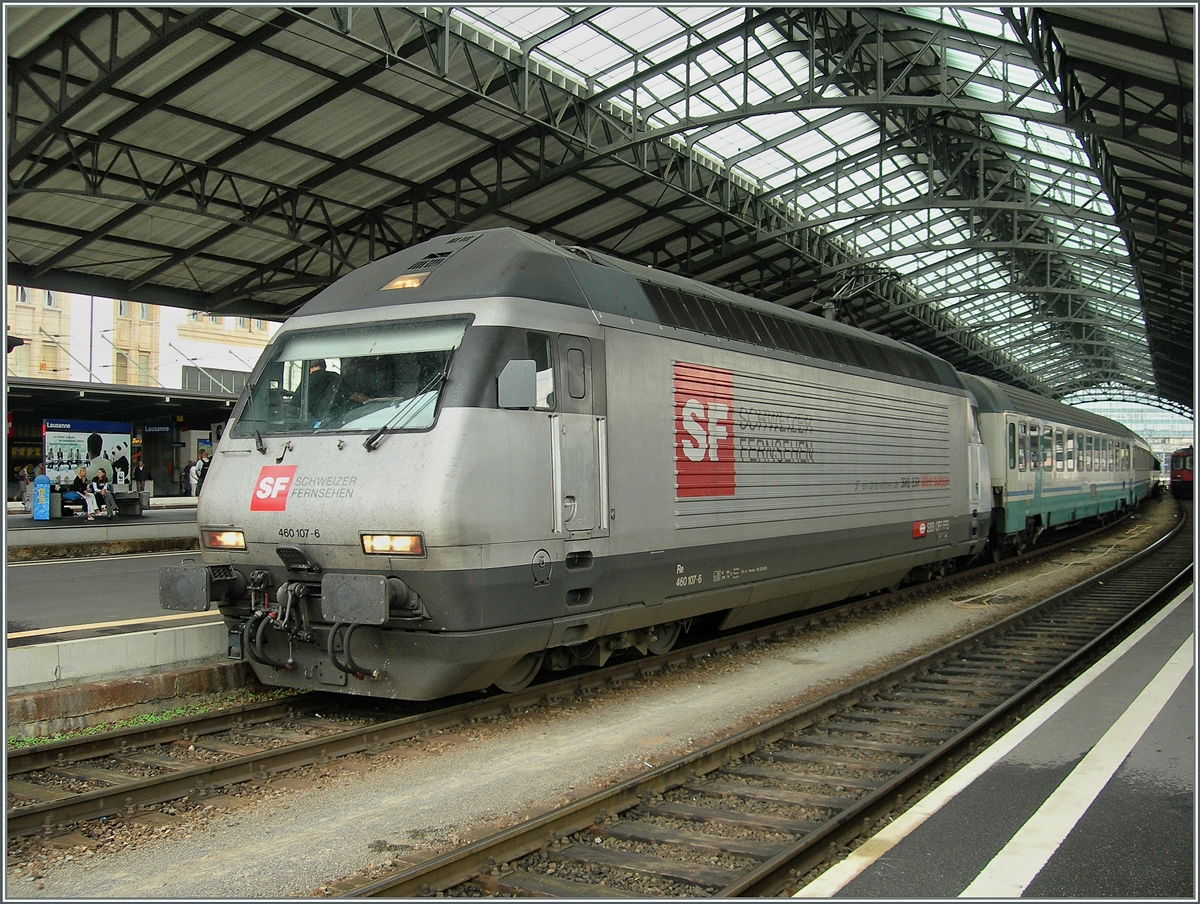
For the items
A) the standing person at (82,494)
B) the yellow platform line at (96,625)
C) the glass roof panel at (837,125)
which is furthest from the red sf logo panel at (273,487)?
the standing person at (82,494)

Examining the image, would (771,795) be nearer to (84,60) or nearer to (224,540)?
(224,540)

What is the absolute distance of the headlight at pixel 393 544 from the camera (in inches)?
264

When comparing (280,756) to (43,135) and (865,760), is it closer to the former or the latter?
(865,760)

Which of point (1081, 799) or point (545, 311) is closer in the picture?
point (1081, 799)

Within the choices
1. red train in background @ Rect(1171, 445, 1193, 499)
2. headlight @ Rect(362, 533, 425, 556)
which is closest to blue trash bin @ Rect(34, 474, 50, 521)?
headlight @ Rect(362, 533, 425, 556)

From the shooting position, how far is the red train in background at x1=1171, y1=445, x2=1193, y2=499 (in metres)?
54.7

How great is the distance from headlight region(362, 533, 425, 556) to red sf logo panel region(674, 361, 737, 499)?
9.65 ft

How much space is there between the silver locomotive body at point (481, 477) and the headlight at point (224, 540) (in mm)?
15

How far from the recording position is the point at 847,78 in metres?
20.9

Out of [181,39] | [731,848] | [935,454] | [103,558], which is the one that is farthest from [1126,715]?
[103,558]

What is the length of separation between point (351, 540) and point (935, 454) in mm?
10777

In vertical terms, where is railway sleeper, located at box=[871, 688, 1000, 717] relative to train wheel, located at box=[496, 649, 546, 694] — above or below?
below

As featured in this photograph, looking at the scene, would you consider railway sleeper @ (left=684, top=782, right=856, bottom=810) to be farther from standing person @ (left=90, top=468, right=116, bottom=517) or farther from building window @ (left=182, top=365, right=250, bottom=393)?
building window @ (left=182, top=365, right=250, bottom=393)

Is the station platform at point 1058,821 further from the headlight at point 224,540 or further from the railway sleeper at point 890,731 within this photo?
the headlight at point 224,540
